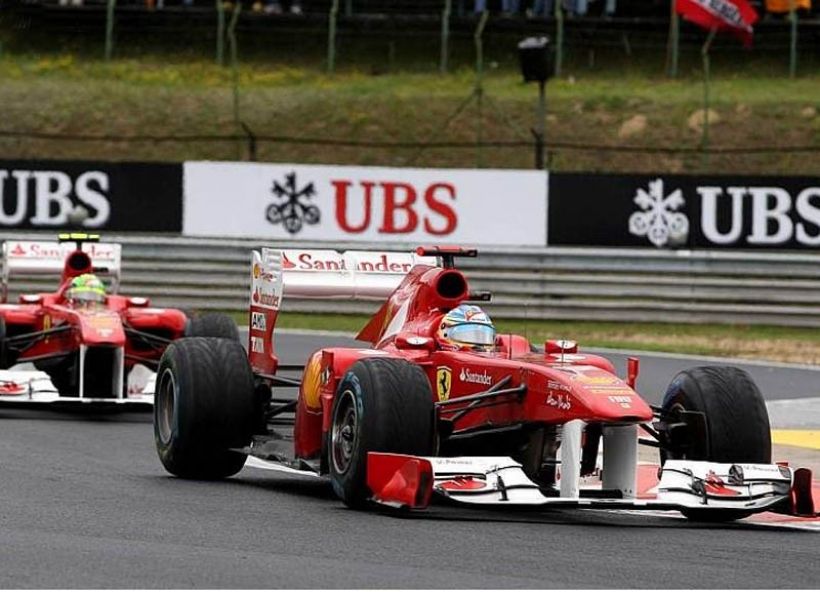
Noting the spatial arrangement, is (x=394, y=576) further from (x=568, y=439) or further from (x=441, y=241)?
(x=441, y=241)

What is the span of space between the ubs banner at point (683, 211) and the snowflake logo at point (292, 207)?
2962 millimetres

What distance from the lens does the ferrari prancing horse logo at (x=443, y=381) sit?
1088cm

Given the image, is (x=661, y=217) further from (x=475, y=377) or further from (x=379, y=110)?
(x=475, y=377)

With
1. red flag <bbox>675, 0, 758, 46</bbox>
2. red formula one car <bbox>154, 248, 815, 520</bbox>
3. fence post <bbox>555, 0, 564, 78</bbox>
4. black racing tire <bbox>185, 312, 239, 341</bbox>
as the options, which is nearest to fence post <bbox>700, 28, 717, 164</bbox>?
red flag <bbox>675, 0, 758, 46</bbox>

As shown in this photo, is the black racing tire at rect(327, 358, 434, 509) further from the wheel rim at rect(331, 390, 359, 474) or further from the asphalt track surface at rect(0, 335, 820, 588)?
the asphalt track surface at rect(0, 335, 820, 588)

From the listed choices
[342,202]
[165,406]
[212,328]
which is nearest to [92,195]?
[342,202]

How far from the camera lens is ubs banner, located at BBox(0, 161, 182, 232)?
25.5m

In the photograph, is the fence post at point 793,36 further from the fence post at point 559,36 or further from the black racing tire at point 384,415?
the black racing tire at point 384,415

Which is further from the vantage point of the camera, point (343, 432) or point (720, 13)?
point (720, 13)

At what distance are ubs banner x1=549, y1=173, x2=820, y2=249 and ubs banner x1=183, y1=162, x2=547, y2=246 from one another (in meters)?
0.80

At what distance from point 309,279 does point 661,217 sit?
13.1m

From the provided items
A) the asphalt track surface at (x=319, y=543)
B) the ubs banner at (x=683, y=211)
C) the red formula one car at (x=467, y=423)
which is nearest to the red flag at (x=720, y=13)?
the ubs banner at (x=683, y=211)

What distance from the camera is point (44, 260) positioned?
1845 cm

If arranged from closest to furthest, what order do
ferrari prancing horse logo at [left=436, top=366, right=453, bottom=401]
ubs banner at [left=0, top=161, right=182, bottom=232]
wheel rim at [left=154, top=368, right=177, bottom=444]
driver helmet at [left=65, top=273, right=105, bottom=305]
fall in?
ferrari prancing horse logo at [left=436, top=366, right=453, bottom=401]
wheel rim at [left=154, top=368, right=177, bottom=444]
driver helmet at [left=65, top=273, right=105, bottom=305]
ubs banner at [left=0, top=161, right=182, bottom=232]
